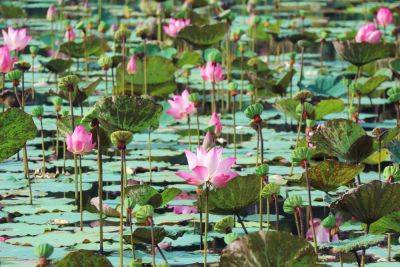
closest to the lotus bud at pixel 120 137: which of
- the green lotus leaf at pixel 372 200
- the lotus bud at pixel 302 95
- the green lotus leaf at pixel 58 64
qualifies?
the green lotus leaf at pixel 372 200

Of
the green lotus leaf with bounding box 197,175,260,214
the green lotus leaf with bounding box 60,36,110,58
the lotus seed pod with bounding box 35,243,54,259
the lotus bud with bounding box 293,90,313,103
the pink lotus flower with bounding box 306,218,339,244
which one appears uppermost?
the lotus seed pod with bounding box 35,243,54,259

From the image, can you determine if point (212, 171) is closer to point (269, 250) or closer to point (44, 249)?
point (269, 250)

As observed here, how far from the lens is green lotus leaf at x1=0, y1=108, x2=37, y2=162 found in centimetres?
385

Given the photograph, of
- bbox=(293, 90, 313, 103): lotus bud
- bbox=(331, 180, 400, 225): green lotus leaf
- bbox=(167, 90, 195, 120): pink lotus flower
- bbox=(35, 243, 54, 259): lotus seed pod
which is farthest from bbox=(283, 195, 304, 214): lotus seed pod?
bbox=(167, 90, 195, 120): pink lotus flower

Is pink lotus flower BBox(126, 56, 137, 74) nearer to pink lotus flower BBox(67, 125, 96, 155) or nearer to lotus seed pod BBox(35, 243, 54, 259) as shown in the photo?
pink lotus flower BBox(67, 125, 96, 155)

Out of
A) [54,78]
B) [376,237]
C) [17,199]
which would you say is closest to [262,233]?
[376,237]

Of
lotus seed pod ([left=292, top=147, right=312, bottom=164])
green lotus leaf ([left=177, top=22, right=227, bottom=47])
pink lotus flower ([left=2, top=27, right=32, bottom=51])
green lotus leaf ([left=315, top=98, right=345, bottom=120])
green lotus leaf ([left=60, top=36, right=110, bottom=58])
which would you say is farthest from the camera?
green lotus leaf ([left=60, top=36, right=110, bottom=58])

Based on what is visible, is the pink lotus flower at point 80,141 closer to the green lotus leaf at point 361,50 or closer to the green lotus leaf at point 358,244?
the green lotus leaf at point 358,244

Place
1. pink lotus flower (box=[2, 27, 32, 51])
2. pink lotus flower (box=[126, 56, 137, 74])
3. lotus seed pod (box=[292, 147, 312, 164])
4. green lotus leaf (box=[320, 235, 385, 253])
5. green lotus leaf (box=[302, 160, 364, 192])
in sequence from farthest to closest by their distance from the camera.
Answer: pink lotus flower (box=[126, 56, 137, 74]), pink lotus flower (box=[2, 27, 32, 51]), green lotus leaf (box=[302, 160, 364, 192]), lotus seed pod (box=[292, 147, 312, 164]), green lotus leaf (box=[320, 235, 385, 253])

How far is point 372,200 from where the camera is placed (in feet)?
10.5

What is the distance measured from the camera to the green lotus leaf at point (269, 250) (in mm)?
2686

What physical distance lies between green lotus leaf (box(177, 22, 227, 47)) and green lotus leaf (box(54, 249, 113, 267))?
3.88 metres

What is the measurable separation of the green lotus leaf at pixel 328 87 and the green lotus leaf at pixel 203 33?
65cm

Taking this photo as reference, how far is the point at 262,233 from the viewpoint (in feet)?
8.81
